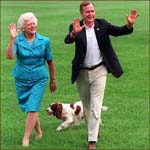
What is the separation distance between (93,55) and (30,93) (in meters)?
1.09

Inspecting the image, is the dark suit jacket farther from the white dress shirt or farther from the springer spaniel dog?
the springer spaniel dog

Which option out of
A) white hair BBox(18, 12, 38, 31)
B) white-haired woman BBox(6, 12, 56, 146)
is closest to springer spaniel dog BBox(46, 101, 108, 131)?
white-haired woman BBox(6, 12, 56, 146)

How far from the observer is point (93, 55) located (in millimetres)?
8352

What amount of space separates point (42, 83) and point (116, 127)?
1.66 meters

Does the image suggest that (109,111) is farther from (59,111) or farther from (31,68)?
(31,68)

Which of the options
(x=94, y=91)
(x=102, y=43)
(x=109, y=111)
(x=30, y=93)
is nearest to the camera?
(x=102, y=43)

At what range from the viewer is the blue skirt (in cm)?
859

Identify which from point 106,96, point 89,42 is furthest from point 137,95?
point 89,42

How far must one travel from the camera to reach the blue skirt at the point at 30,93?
8.59 m

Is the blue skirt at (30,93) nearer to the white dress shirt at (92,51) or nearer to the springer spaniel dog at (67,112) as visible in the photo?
the white dress shirt at (92,51)

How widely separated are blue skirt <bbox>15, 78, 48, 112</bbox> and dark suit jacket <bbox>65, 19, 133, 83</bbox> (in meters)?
0.56

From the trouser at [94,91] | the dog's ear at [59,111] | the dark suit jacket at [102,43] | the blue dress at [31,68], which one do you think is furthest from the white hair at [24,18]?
the dog's ear at [59,111]

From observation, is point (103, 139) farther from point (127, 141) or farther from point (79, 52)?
point (79, 52)

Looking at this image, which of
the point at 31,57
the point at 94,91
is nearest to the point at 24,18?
the point at 31,57
